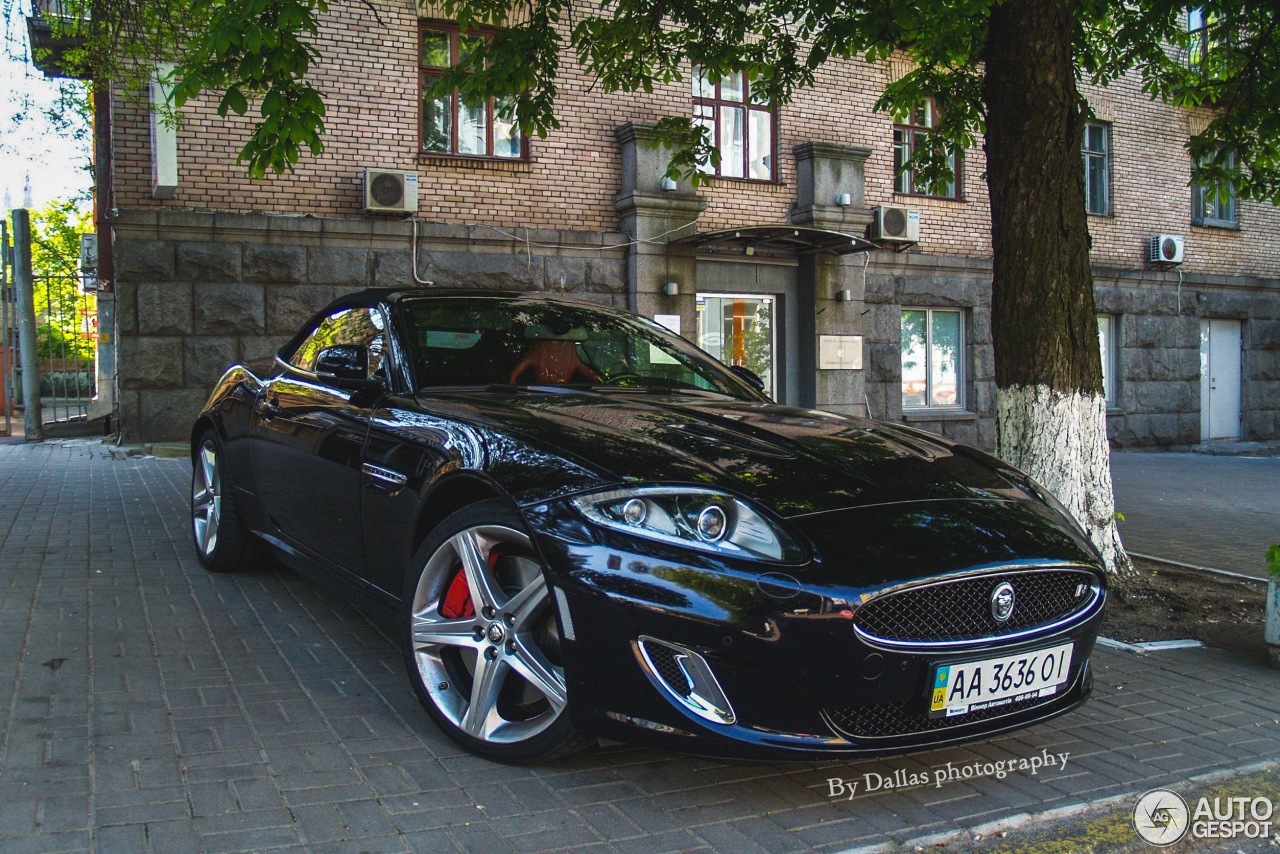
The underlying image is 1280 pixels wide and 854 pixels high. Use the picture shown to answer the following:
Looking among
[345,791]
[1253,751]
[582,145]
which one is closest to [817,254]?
[582,145]

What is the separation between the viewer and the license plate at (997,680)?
2.80 metres

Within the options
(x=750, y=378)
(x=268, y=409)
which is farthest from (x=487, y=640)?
(x=268, y=409)

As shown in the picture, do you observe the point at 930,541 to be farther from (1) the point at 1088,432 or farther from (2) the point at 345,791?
(1) the point at 1088,432

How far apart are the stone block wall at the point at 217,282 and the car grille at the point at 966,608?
28.7ft

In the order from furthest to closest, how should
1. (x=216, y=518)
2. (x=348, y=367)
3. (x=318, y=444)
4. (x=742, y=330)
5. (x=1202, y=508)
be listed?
1. (x=742, y=330)
2. (x=1202, y=508)
3. (x=216, y=518)
4. (x=318, y=444)
5. (x=348, y=367)

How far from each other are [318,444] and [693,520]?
2.10 metres

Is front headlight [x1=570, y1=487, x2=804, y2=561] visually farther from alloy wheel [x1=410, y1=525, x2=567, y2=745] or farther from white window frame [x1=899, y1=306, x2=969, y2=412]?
white window frame [x1=899, y1=306, x2=969, y2=412]

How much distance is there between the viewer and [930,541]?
2924 millimetres

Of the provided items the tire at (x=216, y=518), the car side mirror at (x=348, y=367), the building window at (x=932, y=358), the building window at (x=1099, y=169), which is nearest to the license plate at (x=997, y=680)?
the car side mirror at (x=348, y=367)

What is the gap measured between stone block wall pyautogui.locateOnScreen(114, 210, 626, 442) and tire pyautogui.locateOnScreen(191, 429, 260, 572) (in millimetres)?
5401

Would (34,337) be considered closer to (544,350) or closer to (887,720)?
(544,350)

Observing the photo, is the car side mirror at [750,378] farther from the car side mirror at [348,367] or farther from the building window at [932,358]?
the building window at [932,358]

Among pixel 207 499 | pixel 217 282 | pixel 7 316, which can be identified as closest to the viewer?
pixel 207 499

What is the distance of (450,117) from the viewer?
1304 cm
